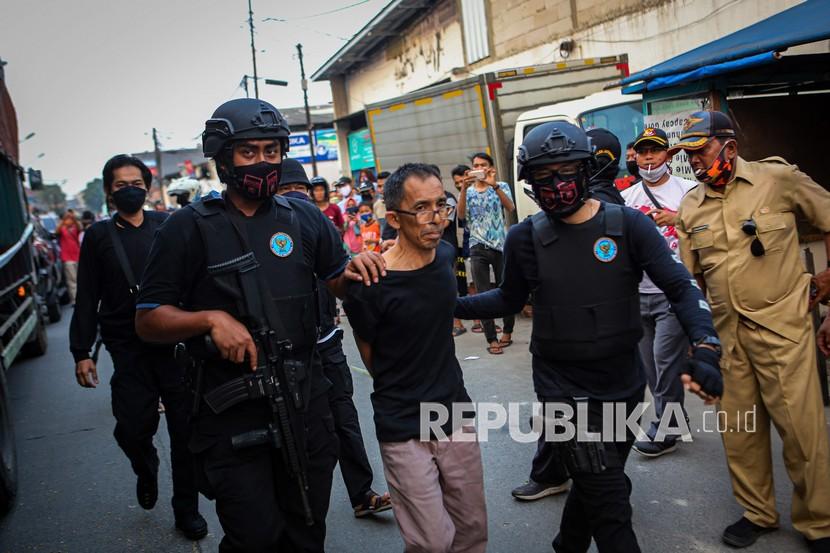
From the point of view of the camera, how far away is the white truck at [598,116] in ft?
29.0

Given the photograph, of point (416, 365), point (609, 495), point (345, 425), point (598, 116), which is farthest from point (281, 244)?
point (598, 116)

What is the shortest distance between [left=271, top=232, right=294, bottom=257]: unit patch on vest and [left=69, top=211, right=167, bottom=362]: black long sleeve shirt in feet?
6.11

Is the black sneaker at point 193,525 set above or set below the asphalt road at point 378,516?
above

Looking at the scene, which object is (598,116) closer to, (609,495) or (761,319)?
(761,319)

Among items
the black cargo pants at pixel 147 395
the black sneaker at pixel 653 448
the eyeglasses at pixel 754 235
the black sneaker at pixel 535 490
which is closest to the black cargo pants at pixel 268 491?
the black cargo pants at pixel 147 395

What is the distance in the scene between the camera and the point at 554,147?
9.95 ft

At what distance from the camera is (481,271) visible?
8.52 meters

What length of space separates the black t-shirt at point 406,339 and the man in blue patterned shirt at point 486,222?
532 centimetres

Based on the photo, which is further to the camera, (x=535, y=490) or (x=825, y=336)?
(x=535, y=490)

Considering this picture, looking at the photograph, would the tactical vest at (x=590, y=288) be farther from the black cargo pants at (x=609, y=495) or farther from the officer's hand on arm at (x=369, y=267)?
the officer's hand on arm at (x=369, y=267)

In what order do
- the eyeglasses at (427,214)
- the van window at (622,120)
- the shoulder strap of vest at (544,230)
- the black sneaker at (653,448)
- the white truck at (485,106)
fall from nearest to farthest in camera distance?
the eyeglasses at (427,214) → the shoulder strap of vest at (544,230) → the black sneaker at (653,448) → the van window at (622,120) → the white truck at (485,106)

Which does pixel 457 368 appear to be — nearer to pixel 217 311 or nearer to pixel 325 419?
pixel 325 419

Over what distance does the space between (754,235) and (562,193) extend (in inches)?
46.7

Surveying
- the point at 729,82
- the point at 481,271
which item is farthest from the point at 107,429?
the point at 729,82
